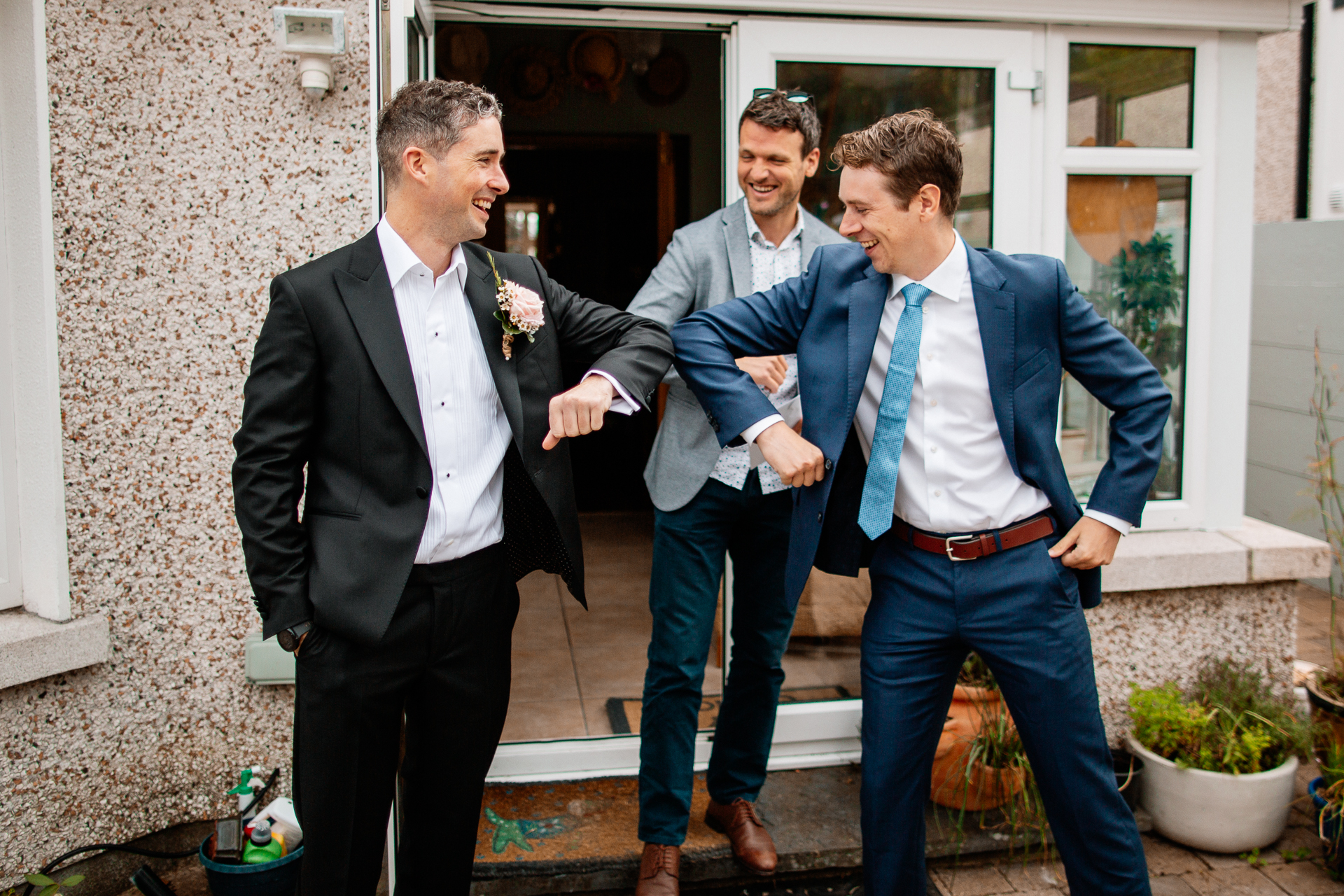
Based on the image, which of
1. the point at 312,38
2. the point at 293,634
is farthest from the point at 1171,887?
the point at 312,38

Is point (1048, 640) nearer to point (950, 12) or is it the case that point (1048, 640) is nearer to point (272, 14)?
point (950, 12)

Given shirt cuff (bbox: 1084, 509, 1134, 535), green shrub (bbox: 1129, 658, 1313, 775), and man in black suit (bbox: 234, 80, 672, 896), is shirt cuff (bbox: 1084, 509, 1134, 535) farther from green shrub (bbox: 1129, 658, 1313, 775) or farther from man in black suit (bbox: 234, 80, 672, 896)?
green shrub (bbox: 1129, 658, 1313, 775)

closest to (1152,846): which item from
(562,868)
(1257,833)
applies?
(1257,833)

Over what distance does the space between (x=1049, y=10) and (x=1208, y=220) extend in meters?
0.96

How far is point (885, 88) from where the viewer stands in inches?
140

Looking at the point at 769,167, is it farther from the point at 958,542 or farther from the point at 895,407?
the point at 958,542

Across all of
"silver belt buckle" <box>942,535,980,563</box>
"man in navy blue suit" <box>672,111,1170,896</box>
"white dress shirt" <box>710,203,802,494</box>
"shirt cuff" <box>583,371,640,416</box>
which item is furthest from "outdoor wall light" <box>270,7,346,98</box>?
"silver belt buckle" <box>942,535,980,563</box>

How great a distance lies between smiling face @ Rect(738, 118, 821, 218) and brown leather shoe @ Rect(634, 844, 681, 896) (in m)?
1.82

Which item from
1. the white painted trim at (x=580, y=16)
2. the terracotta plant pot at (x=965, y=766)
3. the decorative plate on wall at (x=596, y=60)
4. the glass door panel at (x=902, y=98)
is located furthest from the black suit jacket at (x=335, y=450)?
the decorative plate on wall at (x=596, y=60)

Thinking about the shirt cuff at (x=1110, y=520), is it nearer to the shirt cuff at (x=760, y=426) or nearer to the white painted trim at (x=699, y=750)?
the shirt cuff at (x=760, y=426)

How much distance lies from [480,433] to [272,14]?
1574 mm

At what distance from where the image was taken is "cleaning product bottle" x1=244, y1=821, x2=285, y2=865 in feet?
9.15

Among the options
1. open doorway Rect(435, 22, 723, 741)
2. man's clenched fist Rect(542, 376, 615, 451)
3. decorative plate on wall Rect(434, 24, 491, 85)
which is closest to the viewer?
man's clenched fist Rect(542, 376, 615, 451)

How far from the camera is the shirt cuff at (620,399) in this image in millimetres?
2213
